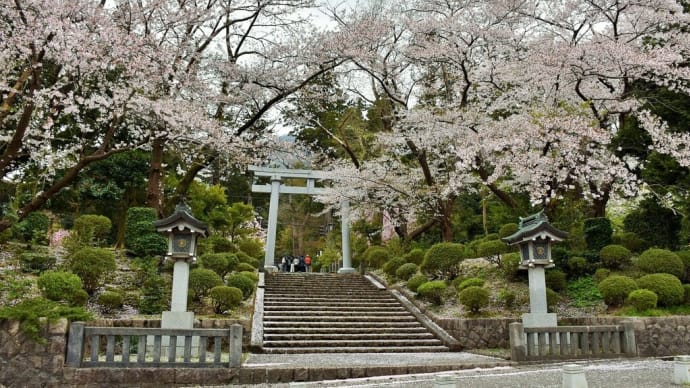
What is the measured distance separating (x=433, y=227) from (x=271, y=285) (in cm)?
755

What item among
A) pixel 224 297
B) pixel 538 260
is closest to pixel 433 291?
pixel 538 260

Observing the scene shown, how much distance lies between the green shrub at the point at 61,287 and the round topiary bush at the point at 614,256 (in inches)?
444

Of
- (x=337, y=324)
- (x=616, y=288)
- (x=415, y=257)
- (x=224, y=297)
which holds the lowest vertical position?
(x=337, y=324)

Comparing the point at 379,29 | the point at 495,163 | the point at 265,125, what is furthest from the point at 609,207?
the point at 265,125

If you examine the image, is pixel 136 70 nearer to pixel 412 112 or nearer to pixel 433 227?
pixel 412 112

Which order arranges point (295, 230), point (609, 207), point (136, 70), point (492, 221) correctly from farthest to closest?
point (295, 230), point (609, 207), point (492, 221), point (136, 70)

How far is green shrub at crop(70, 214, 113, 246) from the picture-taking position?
1226 centimetres

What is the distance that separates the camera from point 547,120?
40.8 ft

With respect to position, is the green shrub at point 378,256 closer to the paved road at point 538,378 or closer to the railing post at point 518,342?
the railing post at point 518,342

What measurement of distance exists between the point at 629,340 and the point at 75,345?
860 centimetres

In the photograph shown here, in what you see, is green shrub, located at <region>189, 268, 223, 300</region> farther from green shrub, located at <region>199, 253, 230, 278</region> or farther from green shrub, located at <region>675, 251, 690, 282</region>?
green shrub, located at <region>675, 251, 690, 282</region>

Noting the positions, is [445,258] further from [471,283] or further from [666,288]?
[666,288]

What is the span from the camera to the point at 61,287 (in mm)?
9430

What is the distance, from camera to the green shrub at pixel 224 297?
1069 cm
